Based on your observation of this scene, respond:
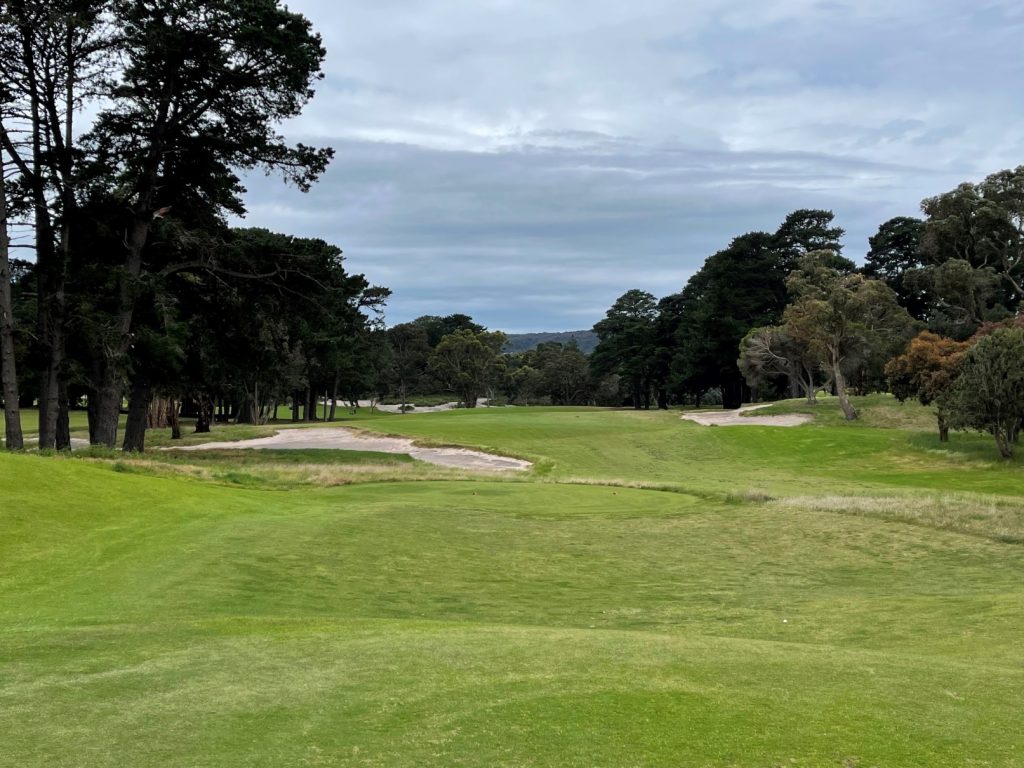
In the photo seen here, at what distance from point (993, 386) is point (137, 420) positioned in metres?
36.6

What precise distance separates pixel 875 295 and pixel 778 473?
23.7m

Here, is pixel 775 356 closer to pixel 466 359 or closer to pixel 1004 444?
pixel 1004 444

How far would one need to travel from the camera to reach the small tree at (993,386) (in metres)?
34.7

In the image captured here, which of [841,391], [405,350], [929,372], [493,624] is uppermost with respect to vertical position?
[405,350]

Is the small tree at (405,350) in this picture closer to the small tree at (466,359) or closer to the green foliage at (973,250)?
the small tree at (466,359)

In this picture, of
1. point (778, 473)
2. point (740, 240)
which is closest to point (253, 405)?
point (778, 473)

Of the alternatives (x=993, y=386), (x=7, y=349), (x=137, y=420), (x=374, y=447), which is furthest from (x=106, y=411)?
(x=993, y=386)

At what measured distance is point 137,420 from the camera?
32.5 metres

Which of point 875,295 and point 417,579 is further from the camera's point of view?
point 875,295

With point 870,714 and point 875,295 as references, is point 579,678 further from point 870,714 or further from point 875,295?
point 875,295

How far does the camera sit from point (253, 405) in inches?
2704

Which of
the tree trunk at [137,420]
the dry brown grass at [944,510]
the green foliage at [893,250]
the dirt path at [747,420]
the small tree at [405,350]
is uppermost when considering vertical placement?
the green foliage at [893,250]

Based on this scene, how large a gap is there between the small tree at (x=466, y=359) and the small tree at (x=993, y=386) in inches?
2711

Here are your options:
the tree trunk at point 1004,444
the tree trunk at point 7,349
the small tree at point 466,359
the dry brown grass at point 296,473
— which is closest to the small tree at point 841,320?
the tree trunk at point 1004,444
